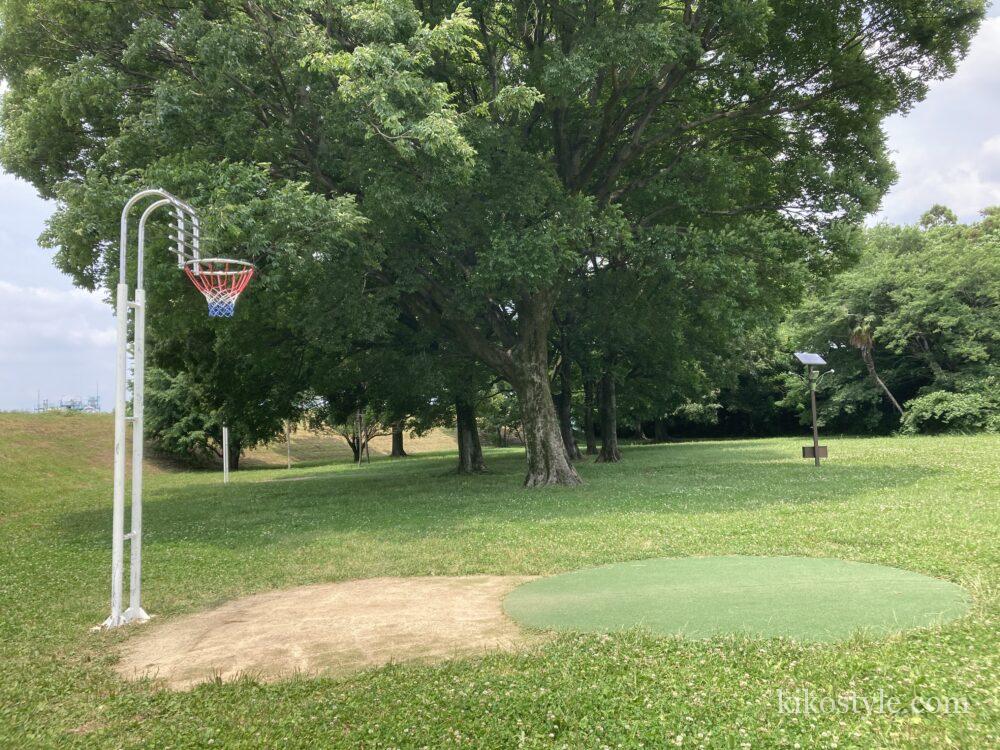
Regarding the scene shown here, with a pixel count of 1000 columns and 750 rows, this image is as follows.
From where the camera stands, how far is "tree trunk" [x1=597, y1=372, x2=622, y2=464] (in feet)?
114

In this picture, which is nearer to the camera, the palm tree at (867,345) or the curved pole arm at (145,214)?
the curved pole arm at (145,214)

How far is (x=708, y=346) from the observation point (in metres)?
35.9

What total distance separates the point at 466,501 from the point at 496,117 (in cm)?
1047

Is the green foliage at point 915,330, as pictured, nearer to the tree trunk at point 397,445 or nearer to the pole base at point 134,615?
the tree trunk at point 397,445

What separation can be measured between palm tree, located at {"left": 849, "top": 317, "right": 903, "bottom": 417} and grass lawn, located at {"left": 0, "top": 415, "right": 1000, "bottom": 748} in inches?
936

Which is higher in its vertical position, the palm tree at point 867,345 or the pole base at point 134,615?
the palm tree at point 867,345

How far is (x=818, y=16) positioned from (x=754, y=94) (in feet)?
7.66

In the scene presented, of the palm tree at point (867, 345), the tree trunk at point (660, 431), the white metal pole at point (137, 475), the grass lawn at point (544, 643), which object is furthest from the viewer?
the tree trunk at point (660, 431)

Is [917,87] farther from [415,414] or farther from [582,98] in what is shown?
[415,414]

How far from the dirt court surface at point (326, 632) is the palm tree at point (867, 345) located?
41.4 metres

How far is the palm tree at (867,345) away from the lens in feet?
143

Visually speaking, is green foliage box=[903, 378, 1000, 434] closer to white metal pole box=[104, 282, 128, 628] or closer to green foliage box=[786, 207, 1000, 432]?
green foliage box=[786, 207, 1000, 432]

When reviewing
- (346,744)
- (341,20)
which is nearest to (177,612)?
(346,744)

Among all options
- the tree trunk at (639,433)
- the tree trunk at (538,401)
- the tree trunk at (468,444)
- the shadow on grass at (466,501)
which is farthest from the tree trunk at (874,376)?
the tree trunk at (538,401)
